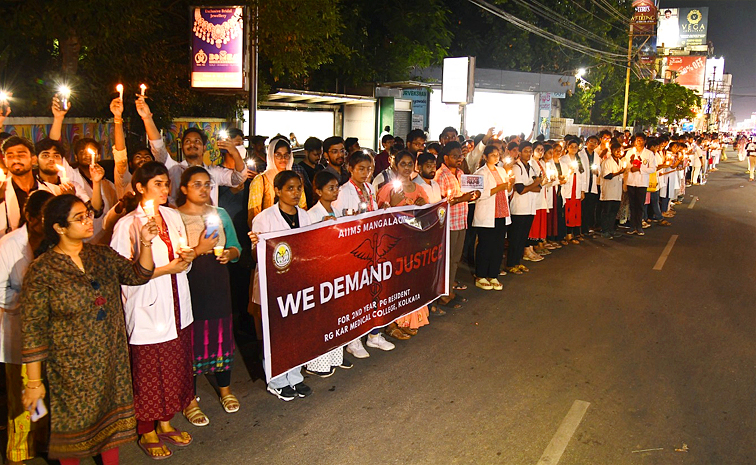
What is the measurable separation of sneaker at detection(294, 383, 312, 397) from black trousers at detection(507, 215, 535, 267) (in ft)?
16.7

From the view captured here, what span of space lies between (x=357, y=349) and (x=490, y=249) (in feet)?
10.5

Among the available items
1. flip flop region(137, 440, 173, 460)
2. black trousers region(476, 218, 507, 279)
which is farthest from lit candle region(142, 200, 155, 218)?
black trousers region(476, 218, 507, 279)

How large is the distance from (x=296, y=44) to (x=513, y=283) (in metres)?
6.69

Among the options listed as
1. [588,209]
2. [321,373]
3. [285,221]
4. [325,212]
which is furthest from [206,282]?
[588,209]

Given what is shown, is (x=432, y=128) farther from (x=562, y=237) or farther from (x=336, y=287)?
(x=336, y=287)

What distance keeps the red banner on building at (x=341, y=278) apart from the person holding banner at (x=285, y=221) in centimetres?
17

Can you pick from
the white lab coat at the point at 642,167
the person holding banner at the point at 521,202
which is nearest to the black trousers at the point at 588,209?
the white lab coat at the point at 642,167

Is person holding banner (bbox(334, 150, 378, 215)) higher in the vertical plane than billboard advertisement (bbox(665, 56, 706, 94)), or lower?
lower

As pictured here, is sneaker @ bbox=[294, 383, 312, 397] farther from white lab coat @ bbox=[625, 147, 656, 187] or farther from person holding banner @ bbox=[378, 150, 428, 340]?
white lab coat @ bbox=[625, 147, 656, 187]

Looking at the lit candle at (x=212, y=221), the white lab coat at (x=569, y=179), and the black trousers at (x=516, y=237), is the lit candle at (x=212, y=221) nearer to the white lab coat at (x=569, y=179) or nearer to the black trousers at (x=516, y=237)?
the black trousers at (x=516, y=237)

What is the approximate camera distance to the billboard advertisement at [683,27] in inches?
3935

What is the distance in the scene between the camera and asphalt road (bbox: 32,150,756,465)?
4.51 m

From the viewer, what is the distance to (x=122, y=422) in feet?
13.3

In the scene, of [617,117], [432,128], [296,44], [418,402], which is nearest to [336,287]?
[418,402]
